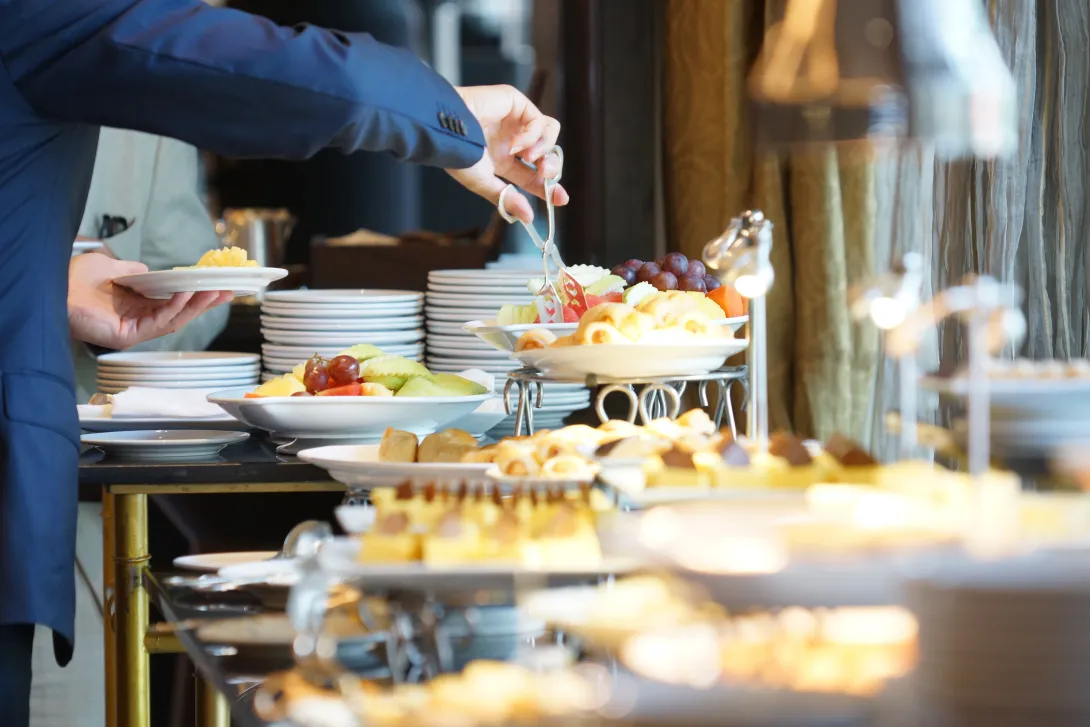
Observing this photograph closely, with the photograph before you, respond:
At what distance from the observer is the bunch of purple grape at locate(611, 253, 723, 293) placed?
2037mm

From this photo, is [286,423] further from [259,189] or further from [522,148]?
[259,189]

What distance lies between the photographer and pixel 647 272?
208cm

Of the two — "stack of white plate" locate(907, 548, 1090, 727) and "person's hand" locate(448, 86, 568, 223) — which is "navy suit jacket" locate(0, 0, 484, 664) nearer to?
"person's hand" locate(448, 86, 568, 223)

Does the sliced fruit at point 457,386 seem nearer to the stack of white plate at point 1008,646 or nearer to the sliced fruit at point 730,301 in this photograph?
the sliced fruit at point 730,301

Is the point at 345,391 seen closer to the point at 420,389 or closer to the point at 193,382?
the point at 420,389

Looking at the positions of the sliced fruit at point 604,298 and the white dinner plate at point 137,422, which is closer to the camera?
the sliced fruit at point 604,298

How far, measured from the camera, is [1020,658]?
64 centimetres

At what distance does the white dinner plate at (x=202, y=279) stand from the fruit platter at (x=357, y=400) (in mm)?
152

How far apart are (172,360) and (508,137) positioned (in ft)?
3.25

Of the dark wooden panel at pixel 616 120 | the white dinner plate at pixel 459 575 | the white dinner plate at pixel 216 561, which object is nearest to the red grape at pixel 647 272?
the white dinner plate at pixel 216 561

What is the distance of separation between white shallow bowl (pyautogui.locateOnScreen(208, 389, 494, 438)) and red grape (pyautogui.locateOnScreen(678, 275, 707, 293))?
371 millimetres

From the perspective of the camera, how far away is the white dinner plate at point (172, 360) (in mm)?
2406

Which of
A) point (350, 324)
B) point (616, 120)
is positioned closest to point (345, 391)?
point (350, 324)

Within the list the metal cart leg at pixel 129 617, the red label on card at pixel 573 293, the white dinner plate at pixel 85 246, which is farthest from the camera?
the white dinner plate at pixel 85 246
